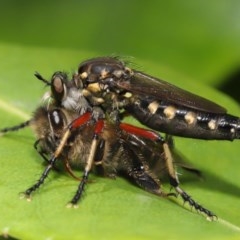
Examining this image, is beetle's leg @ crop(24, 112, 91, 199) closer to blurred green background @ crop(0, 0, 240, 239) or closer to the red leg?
blurred green background @ crop(0, 0, 240, 239)

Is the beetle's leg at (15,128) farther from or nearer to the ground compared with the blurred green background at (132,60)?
nearer to the ground

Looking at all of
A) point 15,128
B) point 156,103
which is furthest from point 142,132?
point 15,128

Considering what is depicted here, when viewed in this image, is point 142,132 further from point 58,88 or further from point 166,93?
point 58,88

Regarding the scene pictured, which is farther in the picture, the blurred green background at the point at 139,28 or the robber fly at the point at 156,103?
the blurred green background at the point at 139,28

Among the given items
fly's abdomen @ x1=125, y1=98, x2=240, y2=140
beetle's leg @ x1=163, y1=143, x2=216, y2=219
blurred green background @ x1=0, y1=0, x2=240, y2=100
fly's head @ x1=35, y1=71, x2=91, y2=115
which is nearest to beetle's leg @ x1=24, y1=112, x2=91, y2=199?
fly's head @ x1=35, y1=71, x2=91, y2=115

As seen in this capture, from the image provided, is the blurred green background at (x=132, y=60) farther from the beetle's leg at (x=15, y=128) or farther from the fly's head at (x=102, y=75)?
the fly's head at (x=102, y=75)

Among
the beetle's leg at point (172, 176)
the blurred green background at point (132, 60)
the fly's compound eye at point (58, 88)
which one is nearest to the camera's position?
the blurred green background at point (132, 60)

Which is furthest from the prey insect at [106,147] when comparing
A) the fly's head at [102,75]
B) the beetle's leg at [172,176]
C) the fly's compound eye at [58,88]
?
the fly's head at [102,75]

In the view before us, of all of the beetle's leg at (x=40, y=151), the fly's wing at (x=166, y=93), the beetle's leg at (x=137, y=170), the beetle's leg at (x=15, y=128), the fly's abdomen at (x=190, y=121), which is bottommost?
the beetle's leg at (x=15, y=128)
